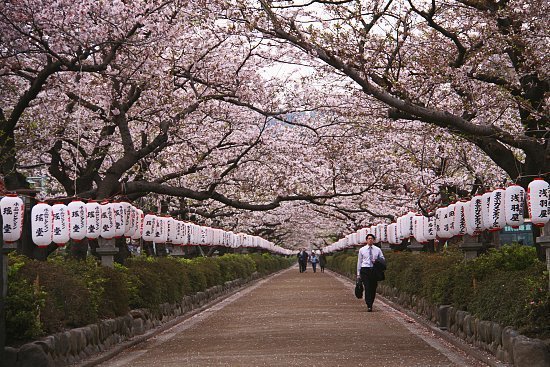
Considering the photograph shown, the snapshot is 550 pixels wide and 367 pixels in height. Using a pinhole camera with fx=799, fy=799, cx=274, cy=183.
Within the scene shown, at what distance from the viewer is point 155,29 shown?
55.0ft

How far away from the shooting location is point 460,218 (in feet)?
58.9

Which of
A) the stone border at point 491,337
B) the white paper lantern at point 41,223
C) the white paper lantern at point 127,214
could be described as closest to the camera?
the stone border at point 491,337

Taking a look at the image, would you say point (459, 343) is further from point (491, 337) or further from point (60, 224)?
point (60, 224)

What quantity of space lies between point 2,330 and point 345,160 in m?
21.1

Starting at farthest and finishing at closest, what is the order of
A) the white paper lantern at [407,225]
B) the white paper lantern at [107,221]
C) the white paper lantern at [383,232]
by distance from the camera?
the white paper lantern at [383,232] → the white paper lantern at [407,225] → the white paper lantern at [107,221]

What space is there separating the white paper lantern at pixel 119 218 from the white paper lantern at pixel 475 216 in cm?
A: 741

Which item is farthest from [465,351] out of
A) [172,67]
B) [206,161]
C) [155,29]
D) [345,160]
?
[345,160]

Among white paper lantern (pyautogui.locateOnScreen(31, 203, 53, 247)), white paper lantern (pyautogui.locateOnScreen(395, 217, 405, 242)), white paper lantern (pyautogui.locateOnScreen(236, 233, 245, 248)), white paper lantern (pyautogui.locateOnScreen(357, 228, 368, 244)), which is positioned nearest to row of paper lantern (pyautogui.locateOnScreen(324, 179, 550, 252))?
white paper lantern (pyautogui.locateOnScreen(395, 217, 405, 242))

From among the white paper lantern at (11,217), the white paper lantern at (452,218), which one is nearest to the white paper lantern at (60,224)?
the white paper lantern at (11,217)

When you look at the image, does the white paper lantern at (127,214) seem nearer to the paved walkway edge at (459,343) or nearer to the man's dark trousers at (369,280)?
the man's dark trousers at (369,280)

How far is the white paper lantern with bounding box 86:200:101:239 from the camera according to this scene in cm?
1650

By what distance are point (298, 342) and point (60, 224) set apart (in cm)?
494

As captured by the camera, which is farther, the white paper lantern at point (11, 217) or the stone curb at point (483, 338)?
the white paper lantern at point (11, 217)

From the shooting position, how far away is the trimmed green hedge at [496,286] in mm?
10851
